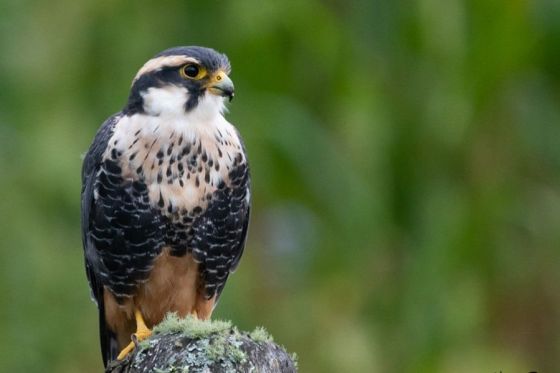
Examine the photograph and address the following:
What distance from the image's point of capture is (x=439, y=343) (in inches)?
364

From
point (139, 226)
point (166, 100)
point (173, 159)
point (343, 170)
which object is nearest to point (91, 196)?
point (139, 226)

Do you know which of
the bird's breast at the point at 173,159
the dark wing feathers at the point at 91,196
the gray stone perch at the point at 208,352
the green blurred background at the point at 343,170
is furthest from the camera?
the green blurred background at the point at 343,170

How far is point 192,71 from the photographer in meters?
5.98

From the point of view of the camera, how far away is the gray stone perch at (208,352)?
13.8ft

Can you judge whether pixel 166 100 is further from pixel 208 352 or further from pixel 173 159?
pixel 208 352

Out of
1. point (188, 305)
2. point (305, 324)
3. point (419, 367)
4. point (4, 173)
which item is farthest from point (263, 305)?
point (188, 305)

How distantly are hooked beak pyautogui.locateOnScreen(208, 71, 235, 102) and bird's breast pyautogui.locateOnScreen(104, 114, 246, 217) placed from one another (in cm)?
15

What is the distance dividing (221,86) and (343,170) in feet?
12.3

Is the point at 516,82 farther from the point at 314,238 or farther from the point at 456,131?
the point at 314,238

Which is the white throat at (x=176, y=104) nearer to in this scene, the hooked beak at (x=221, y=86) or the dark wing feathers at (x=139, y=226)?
the hooked beak at (x=221, y=86)

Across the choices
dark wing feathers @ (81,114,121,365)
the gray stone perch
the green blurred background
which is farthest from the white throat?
the green blurred background

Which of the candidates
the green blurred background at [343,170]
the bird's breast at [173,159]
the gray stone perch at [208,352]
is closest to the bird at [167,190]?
the bird's breast at [173,159]

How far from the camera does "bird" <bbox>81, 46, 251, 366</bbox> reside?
5.86m

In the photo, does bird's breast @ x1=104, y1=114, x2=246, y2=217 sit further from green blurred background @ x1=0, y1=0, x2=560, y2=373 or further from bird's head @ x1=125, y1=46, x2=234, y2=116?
green blurred background @ x1=0, y1=0, x2=560, y2=373
